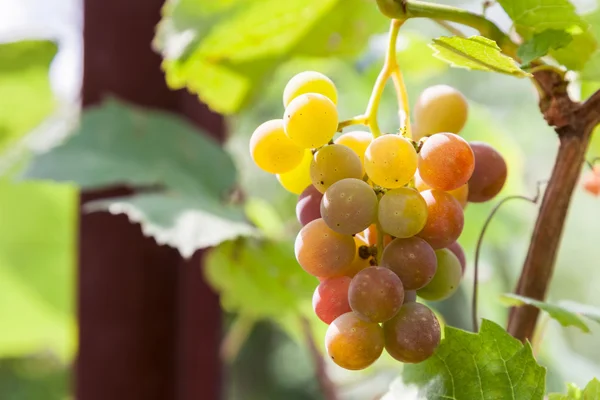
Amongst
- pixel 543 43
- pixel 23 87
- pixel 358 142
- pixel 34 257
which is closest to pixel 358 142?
pixel 358 142

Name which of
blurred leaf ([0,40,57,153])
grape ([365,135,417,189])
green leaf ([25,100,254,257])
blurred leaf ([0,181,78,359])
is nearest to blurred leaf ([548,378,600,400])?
grape ([365,135,417,189])

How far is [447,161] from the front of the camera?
0.27m

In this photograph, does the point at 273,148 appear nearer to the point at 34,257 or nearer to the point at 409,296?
the point at 409,296

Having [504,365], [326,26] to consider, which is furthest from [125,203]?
[504,365]

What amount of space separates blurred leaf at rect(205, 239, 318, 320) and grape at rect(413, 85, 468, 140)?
0.27 metres

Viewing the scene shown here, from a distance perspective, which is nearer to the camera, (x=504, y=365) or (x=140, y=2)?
(x=504, y=365)

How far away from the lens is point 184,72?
562mm

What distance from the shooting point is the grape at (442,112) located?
34cm

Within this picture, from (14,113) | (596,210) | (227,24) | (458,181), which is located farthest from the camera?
(596,210)

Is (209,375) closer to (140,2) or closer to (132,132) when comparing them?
(132,132)

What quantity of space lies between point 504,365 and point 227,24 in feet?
1.13

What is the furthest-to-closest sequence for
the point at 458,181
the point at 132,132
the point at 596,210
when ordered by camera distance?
the point at 596,210 → the point at 132,132 → the point at 458,181

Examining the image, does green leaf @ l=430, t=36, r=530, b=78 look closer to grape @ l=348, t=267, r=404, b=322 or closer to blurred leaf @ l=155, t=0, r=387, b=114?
grape @ l=348, t=267, r=404, b=322

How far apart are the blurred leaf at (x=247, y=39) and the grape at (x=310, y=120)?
0.22 meters
